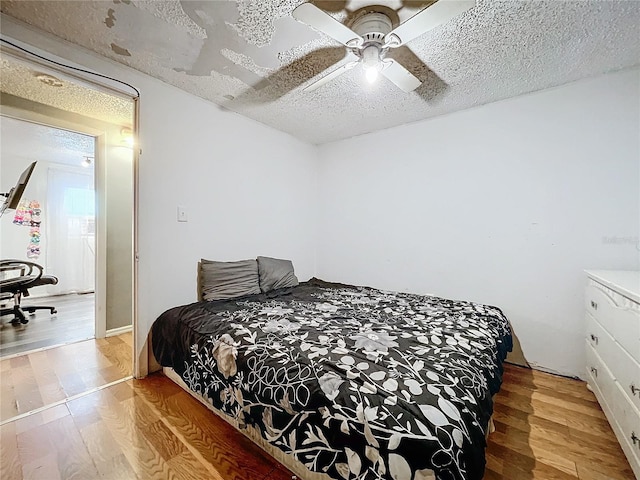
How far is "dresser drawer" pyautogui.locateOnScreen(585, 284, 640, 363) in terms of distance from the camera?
121cm

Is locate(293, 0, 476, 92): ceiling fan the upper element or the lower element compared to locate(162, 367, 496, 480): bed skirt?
upper

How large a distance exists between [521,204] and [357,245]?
1.60 meters

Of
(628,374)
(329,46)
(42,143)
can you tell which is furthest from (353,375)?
(42,143)

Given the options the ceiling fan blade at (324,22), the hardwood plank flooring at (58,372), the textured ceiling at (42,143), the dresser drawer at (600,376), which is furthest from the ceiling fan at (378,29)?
the textured ceiling at (42,143)

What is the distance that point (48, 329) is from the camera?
299 cm

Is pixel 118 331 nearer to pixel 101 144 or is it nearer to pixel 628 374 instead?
pixel 101 144

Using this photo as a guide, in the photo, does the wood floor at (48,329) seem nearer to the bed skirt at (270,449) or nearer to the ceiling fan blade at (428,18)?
the bed skirt at (270,449)

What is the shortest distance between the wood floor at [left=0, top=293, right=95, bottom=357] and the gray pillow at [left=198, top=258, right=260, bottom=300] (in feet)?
5.37

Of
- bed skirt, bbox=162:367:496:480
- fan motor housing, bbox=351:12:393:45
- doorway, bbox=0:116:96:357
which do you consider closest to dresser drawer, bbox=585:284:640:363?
bed skirt, bbox=162:367:496:480

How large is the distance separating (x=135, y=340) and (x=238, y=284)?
827 mm

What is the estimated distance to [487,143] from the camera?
241cm

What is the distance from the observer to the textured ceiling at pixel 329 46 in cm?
142

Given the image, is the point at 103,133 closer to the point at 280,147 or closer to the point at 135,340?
the point at 280,147

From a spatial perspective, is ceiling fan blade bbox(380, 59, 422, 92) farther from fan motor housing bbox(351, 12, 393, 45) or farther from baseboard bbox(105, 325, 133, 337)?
baseboard bbox(105, 325, 133, 337)
